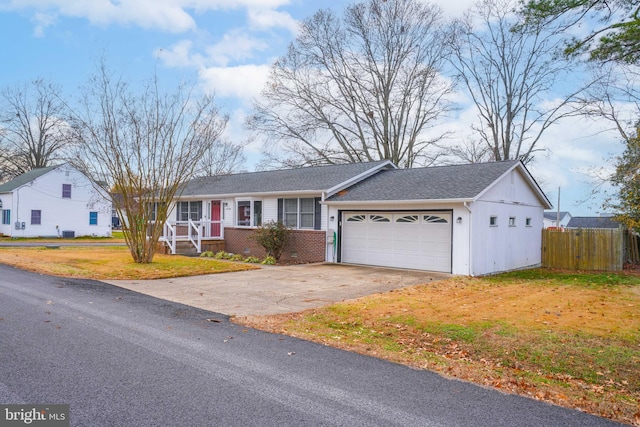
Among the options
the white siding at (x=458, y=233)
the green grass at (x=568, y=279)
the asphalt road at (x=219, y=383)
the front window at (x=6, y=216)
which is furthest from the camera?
the front window at (x=6, y=216)

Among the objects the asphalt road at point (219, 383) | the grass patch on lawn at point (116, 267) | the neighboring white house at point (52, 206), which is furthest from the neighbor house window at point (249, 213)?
the neighboring white house at point (52, 206)

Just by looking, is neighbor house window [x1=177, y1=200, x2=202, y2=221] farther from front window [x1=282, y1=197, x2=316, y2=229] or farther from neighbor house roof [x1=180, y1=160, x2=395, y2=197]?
front window [x1=282, y1=197, x2=316, y2=229]

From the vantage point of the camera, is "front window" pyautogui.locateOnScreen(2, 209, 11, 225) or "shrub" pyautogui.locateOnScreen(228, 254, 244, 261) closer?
"shrub" pyautogui.locateOnScreen(228, 254, 244, 261)

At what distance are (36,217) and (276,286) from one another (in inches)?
1144

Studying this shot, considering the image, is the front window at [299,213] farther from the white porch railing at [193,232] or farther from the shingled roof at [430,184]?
the white porch railing at [193,232]

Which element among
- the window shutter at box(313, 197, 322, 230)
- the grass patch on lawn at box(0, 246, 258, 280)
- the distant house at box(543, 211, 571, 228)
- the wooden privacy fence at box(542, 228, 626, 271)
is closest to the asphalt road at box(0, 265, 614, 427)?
the grass patch on lawn at box(0, 246, 258, 280)

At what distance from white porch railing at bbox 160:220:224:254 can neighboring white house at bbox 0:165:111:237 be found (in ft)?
41.8

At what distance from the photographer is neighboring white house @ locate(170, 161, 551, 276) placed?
1469 cm

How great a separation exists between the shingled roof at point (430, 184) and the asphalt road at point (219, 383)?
32.1 ft

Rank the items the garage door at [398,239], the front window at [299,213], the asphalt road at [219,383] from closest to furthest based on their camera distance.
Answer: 1. the asphalt road at [219,383]
2. the garage door at [398,239]
3. the front window at [299,213]

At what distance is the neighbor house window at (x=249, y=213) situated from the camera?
811 inches

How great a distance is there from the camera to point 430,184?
16141mm

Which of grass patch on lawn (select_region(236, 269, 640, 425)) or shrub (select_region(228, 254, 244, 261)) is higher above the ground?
shrub (select_region(228, 254, 244, 261))

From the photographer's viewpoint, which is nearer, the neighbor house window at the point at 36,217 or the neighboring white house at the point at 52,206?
the neighboring white house at the point at 52,206
